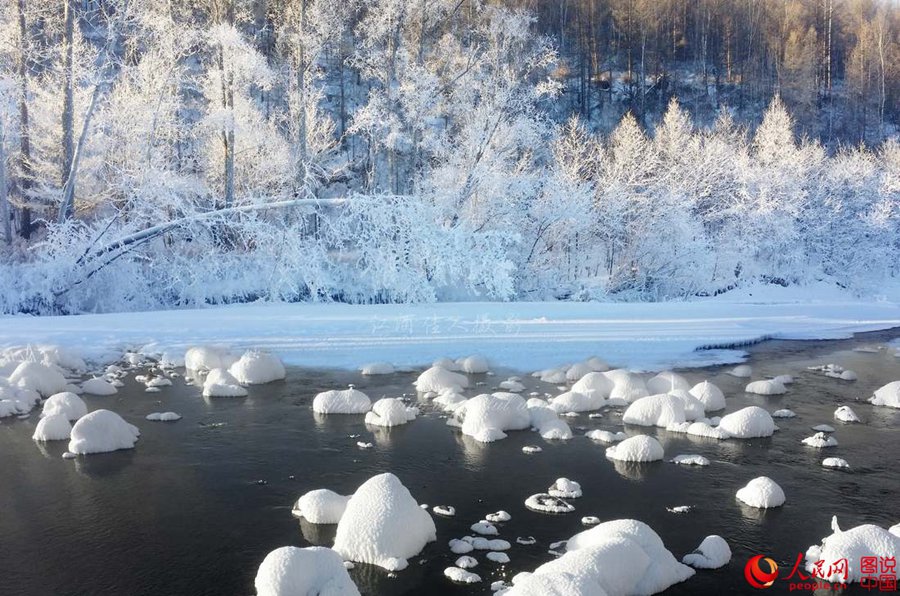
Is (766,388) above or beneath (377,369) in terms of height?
beneath

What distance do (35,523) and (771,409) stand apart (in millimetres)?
8859

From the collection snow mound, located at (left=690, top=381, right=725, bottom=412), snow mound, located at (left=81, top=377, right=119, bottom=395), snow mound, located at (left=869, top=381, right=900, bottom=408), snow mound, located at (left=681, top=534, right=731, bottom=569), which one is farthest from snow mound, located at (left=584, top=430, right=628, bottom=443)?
snow mound, located at (left=81, top=377, right=119, bottom=395)

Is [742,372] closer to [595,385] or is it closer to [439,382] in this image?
[595,385]

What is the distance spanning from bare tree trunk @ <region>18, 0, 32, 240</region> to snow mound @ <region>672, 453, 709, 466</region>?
19436mm

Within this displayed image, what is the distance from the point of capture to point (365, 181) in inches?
1400

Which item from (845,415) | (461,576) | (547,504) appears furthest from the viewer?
(845,415)

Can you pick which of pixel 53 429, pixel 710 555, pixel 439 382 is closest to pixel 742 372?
pixel 439 382

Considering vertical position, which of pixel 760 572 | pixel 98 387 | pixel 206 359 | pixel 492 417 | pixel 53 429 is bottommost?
pixel 760 572

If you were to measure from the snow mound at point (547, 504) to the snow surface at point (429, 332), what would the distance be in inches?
245

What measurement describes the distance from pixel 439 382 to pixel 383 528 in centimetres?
532

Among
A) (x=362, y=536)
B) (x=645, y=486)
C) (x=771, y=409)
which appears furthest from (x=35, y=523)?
(x=771, y=409)

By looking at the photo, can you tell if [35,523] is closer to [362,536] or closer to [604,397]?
[362,536]

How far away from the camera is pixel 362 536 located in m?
5.83

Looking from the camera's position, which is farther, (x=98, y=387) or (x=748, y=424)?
(x=98, y=387)
